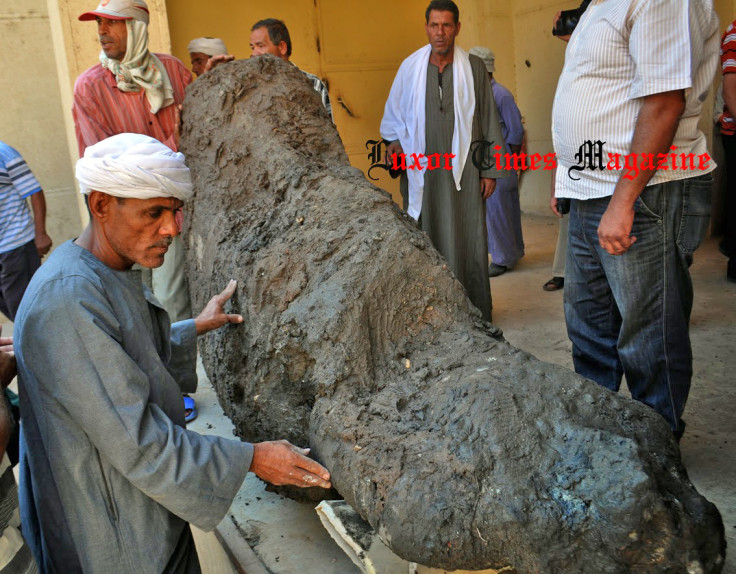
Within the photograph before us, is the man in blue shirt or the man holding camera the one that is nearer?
the man holding camera

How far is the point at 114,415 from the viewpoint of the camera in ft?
4.70

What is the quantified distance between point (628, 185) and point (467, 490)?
1325 mm

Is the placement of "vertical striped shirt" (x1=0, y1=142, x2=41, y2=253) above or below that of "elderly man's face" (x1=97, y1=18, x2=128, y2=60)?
below

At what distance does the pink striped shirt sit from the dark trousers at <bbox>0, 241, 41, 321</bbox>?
3.07 ft

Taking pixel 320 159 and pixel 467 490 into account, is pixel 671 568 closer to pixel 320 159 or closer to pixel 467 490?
pixel 467 490

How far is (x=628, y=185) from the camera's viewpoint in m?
2.28

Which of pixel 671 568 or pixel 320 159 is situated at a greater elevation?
pixel 320 159

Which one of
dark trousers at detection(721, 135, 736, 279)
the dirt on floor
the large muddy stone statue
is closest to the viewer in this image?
the large muddy stone statue

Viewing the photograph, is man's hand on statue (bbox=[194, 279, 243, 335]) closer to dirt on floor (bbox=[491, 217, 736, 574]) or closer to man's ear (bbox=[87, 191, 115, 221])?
man's ear (bbox=[87, 191, 115, 221])

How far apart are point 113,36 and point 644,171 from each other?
104 inches

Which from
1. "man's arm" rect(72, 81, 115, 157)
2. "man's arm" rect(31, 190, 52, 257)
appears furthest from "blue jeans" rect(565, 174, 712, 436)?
"man's arm" rect(31, 190, 52, 257)

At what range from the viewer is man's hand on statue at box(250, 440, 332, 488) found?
161 cm

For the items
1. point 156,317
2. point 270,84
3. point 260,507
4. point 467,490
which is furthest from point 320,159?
point 467,490

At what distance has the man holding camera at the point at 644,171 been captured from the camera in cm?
218
